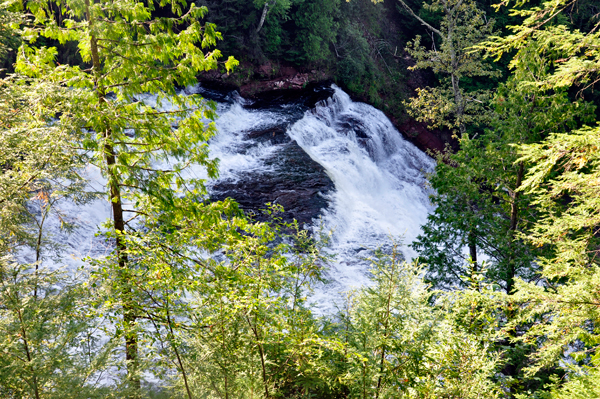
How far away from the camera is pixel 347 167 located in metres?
15.5

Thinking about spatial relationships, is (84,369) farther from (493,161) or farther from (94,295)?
(493,161)

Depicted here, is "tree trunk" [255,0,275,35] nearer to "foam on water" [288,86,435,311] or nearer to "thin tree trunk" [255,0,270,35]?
"thin tree trunk" [255,0,270,35]

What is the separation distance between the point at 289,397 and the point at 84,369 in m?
1.78

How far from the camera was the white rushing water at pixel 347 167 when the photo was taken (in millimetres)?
11445

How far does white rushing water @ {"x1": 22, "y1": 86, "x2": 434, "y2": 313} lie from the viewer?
11.4 m

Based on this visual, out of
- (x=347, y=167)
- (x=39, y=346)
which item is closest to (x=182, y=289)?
(x=39, y=346)

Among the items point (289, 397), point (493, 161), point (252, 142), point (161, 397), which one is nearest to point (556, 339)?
point (289, 397)

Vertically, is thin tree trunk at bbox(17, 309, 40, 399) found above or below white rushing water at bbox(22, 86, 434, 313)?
above

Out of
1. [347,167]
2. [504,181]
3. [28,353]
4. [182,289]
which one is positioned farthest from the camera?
[347,167]

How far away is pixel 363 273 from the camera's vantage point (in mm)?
10930

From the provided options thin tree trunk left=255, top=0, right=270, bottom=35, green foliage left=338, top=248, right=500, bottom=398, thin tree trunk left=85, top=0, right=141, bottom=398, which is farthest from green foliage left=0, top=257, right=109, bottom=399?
thin tree trunk left=255, top=0, right=270, bottom=35

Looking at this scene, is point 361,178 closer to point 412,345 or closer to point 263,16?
point 263,16

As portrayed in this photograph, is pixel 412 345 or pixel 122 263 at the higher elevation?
pixel 412 345

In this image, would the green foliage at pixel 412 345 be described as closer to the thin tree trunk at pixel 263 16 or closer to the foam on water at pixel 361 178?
the foam on water at pixel 361 178
